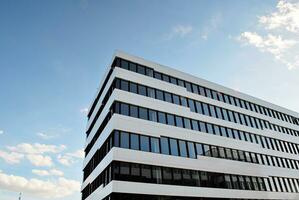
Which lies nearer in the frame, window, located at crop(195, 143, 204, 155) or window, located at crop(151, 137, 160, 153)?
window, located at crop(151, 137, 160, 153)

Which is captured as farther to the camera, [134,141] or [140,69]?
[140,69]

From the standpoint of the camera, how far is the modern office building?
2484 centimetres

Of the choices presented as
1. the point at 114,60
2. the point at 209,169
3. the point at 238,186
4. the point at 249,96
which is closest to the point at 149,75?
the point at 114,60

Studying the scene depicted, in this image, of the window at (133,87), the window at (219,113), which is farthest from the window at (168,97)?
the window at (219,113)

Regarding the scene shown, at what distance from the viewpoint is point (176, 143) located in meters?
29.0

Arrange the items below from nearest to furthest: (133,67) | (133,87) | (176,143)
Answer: (176,143) < (133,87) < (133,67)

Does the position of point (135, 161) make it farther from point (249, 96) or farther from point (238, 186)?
point (249, 96)

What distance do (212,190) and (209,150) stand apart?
16.6ft

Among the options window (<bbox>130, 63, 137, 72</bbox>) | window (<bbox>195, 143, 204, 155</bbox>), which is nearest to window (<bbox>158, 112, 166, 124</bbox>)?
window (<bbox>195, 143, 204, 155</bbox>)

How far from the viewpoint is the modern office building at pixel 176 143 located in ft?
81.5

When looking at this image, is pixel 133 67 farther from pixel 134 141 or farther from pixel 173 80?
pixel 134 141

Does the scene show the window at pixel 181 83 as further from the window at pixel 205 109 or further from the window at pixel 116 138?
the window at pixel 116 138

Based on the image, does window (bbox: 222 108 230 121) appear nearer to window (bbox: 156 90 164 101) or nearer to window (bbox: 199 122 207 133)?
window (bbox: 199 122 207 133)

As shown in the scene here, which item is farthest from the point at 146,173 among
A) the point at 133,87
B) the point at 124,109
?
the point at 133,87
